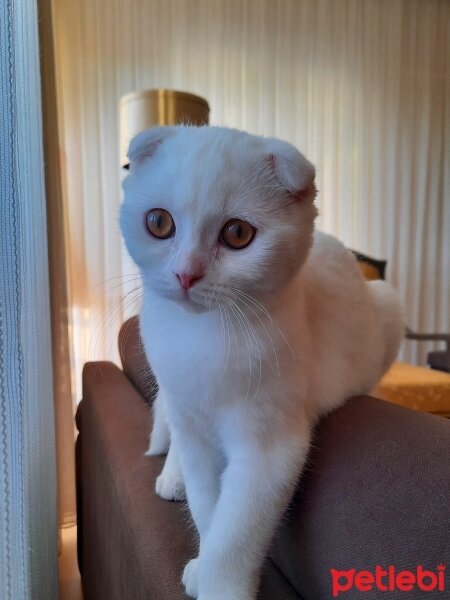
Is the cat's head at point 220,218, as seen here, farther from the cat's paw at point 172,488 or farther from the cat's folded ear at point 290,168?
the cat's paw at point 172,488

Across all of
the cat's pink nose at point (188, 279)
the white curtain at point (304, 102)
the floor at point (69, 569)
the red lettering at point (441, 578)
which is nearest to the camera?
the red lettering at point (441, 578)

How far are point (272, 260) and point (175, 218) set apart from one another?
111 mm

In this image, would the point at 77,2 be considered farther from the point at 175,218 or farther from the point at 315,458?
the point at 315,458

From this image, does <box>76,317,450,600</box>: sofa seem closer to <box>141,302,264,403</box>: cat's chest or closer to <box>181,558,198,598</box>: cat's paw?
<box>181,558,198,598</box>: cat's paw

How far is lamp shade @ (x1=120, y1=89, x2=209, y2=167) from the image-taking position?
171cm

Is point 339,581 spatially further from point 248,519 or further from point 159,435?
point 159,435

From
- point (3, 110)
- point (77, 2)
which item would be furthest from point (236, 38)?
point (3, 110)

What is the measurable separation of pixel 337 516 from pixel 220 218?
32 centimetres

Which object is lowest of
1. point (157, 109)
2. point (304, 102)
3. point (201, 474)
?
point (201, 474)

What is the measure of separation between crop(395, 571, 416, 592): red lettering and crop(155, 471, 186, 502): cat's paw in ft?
1.35

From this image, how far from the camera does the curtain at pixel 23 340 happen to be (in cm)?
63

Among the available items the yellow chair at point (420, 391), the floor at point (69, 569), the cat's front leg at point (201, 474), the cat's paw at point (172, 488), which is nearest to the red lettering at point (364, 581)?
the cat's front leg at point (201, 474)

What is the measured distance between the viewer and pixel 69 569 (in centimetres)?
172

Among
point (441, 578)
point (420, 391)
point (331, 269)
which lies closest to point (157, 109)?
point (331, 269)
